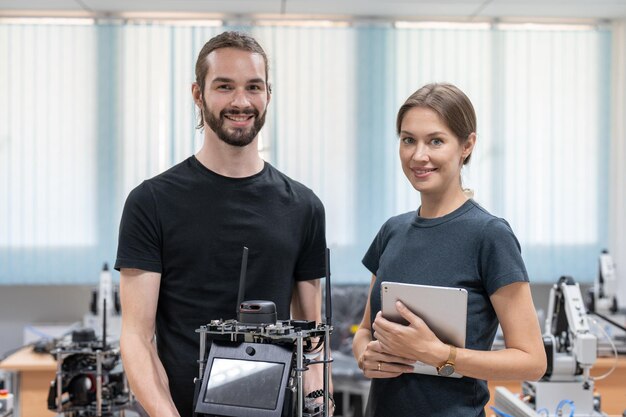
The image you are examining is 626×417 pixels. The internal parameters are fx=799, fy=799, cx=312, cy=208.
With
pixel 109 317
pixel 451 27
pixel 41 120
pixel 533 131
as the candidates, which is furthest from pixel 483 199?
pixel 41 120

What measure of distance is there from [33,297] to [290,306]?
337 centimetres

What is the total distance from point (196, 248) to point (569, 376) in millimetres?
1509

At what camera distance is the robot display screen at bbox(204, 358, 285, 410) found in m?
1.44

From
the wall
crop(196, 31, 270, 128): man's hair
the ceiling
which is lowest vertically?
the wall

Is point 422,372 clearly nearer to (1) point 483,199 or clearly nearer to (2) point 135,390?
(2) point 135,390

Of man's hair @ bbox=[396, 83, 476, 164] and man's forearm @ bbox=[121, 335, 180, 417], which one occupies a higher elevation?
man's hair @ bbox=[396, 83, 476, 164]

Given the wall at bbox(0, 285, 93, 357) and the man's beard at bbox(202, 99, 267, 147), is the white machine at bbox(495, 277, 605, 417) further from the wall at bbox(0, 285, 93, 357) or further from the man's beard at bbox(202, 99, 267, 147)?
the wall at bbox(0, 285, 93, 357)

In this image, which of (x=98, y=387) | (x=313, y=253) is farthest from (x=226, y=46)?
(x=98, y=387)

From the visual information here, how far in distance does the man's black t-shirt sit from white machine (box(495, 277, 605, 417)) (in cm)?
119

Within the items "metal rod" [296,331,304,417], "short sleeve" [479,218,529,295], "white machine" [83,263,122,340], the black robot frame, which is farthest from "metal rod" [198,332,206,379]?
"white machine" [83,263,122,340]

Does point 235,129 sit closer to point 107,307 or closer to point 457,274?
point 457,274

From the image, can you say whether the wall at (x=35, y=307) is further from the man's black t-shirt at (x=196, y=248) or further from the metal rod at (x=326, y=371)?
the metal rod at (x=326, y=371)

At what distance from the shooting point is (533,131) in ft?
16.5

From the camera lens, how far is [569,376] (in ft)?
8.96
